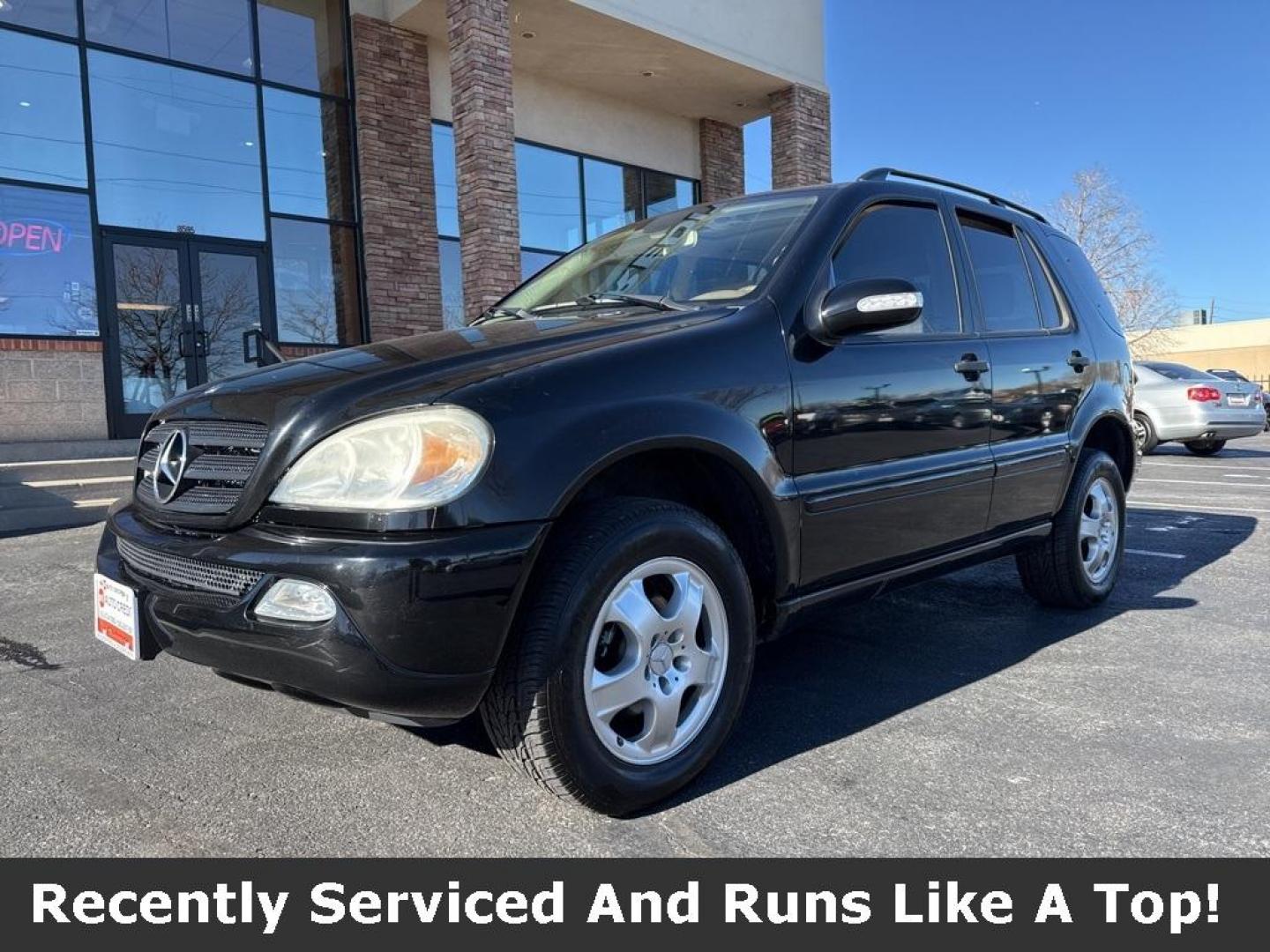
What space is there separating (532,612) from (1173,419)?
13.9 metres

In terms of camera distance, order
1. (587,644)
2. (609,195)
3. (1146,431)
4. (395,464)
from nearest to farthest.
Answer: (395,464)
(587,644)
(1146,431)
(609,195)

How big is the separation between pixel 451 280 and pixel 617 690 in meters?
11.1

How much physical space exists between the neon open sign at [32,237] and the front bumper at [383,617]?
9.05m

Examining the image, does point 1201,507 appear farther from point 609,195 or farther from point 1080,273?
point 609,195

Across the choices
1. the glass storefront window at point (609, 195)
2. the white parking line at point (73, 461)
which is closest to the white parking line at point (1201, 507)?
the glass storefront window at point (609, 195)

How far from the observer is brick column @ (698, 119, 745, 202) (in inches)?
622

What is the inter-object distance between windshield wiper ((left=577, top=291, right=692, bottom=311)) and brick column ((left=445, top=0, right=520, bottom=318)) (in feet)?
24.2

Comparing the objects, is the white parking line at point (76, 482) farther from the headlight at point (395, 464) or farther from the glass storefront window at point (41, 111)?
the headlight at point (395, 464)

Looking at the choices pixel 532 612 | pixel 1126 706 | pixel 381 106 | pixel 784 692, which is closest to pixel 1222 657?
pixel 1126 706

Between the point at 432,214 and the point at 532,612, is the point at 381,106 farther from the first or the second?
the point at 532,612

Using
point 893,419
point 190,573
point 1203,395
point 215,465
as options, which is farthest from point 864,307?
point 1203,395

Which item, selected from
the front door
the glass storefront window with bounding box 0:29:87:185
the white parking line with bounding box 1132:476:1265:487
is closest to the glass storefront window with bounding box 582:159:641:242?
the front door

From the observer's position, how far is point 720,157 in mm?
15906

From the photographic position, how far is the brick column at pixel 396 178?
11.6m
